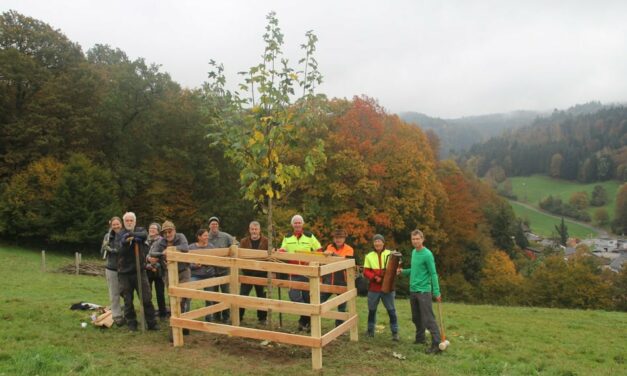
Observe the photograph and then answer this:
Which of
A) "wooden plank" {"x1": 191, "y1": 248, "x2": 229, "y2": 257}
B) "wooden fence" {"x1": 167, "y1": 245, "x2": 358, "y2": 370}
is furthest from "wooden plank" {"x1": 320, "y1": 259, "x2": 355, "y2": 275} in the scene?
"wooden plank" {"x1": 191, "y1": 248, "x2": 229, "y2": 257}

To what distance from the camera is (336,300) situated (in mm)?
7441

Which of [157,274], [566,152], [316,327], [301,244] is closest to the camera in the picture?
[316,327]

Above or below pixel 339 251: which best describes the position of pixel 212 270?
below

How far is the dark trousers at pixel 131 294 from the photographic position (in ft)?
28.9

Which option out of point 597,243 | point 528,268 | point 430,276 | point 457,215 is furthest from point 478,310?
point 597,243

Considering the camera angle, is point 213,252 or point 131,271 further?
point 131,271

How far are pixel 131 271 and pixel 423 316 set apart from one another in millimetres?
5486

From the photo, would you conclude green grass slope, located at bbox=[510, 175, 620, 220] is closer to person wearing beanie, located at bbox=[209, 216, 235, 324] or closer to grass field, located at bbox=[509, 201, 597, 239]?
grass field, located at bbox=[509, 201, 597, 239]

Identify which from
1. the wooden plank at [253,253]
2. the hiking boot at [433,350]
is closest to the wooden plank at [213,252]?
the wooden plank at [253,253]

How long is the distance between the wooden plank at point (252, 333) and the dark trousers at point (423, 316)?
8.14 feet

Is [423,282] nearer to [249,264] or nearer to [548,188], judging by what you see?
[249,264]

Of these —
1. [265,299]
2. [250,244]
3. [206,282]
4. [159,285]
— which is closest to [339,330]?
[265,299]

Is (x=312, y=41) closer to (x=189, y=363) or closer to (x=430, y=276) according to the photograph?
(x=430, y=276)

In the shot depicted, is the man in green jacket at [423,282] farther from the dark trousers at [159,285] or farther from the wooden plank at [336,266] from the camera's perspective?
the dark trousers at [159,285]
